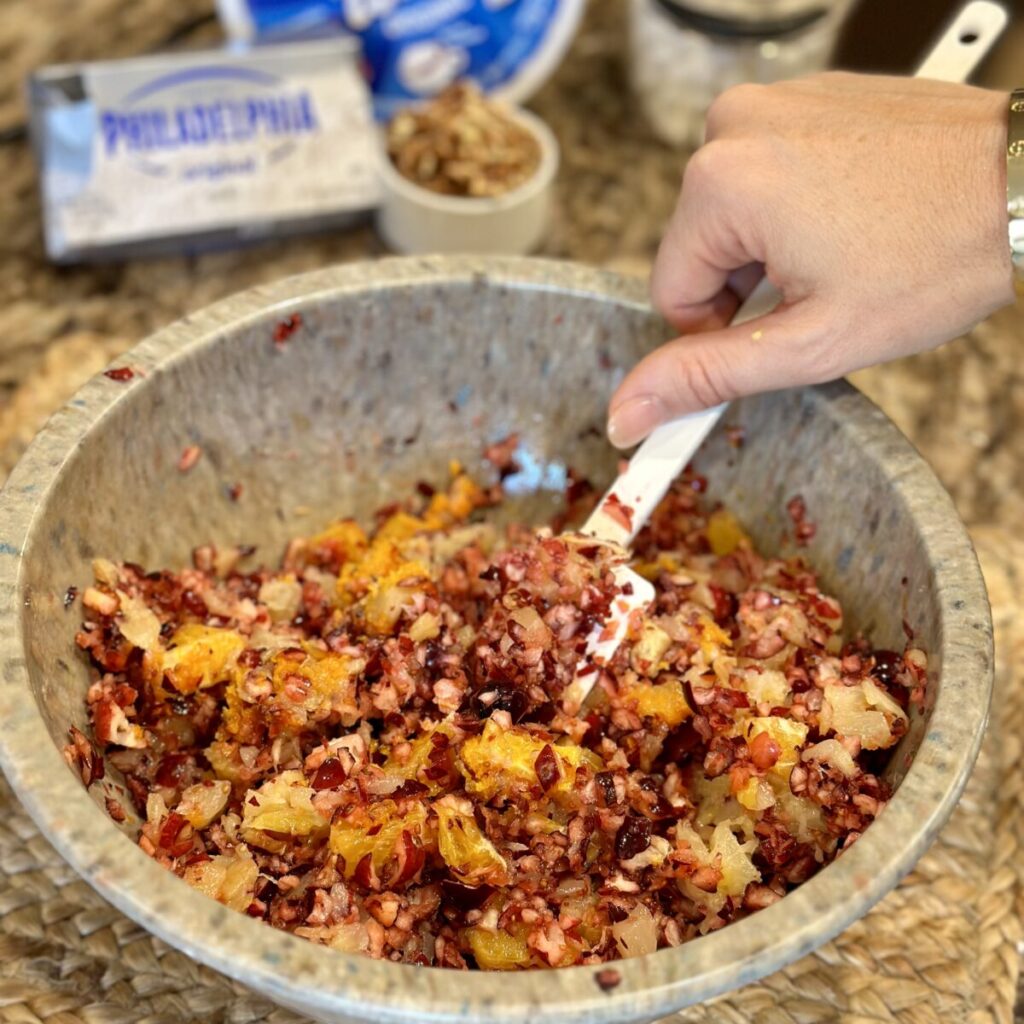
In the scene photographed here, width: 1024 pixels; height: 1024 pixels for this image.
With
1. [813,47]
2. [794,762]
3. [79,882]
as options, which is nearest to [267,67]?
[813,47]

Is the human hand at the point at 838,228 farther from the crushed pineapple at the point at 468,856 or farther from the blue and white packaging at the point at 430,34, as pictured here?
the blue and white packaging at the point at 430,34

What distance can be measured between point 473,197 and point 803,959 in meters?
1.15

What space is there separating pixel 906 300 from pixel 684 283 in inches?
9.1

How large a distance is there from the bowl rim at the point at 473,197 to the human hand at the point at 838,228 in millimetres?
620

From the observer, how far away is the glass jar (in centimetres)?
187

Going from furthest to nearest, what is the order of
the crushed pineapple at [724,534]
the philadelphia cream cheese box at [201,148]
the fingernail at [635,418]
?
the philadelphia cream cheese box at [201,148] < the crushed pineapple at [724,534] < the fingernail at [635,418]

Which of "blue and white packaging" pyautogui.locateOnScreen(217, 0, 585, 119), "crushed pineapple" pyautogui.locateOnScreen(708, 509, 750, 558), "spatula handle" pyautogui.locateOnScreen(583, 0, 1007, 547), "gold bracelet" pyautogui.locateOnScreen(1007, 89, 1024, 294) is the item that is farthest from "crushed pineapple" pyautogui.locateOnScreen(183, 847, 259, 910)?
"blue and white packaging" pyautogui.locateOnScreen(217, 0, 585, 119)

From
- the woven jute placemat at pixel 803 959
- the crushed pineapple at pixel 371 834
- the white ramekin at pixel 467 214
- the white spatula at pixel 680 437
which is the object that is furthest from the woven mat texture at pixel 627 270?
the white spatula at pixel 680 437

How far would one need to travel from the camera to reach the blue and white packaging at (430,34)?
186 cm

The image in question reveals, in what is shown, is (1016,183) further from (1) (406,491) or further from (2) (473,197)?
(2) (473,197)

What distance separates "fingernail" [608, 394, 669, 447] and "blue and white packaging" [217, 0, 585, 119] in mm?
1020

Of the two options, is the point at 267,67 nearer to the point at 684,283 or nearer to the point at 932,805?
the point at 684,283

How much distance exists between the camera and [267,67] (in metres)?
1.79

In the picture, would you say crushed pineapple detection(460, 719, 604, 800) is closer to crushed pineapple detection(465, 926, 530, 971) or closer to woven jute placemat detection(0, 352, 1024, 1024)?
crushed pineapple detection(465, 926, 530, 971)
